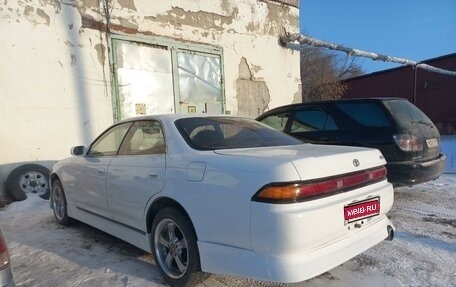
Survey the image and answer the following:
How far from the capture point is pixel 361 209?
2795 mm

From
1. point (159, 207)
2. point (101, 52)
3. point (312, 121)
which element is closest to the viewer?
point (159, 207)

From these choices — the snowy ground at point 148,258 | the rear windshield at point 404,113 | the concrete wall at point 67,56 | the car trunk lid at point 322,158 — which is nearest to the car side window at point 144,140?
the car trunk lid at point 322,158

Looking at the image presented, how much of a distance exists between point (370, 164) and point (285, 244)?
1.08m

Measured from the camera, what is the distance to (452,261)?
3398mm

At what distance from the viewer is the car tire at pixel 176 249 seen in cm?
287

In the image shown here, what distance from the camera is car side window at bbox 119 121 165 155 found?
3447 millimetres

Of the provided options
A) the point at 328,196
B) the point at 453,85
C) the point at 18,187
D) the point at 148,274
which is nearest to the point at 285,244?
the point at 328,196

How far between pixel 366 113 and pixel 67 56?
18.6 ft

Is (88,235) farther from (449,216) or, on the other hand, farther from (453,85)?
(453,85)

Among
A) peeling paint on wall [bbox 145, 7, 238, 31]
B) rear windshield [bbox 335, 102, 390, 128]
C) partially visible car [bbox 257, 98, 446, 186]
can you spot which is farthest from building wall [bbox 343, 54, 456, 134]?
rear windshield [bbox 335, 102, 390, 128]

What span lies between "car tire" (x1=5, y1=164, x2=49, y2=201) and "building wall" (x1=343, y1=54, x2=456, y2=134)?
55.1 feet

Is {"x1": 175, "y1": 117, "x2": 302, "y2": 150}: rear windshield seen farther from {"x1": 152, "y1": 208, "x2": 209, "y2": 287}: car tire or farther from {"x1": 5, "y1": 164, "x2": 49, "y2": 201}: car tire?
{"x1": 5, "y1": 164, "x2": 49, "y2": 201}: car tire

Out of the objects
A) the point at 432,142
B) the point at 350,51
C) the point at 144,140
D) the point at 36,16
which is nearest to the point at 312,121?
the point at 432,142

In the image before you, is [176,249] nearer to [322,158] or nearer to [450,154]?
[322,158]
